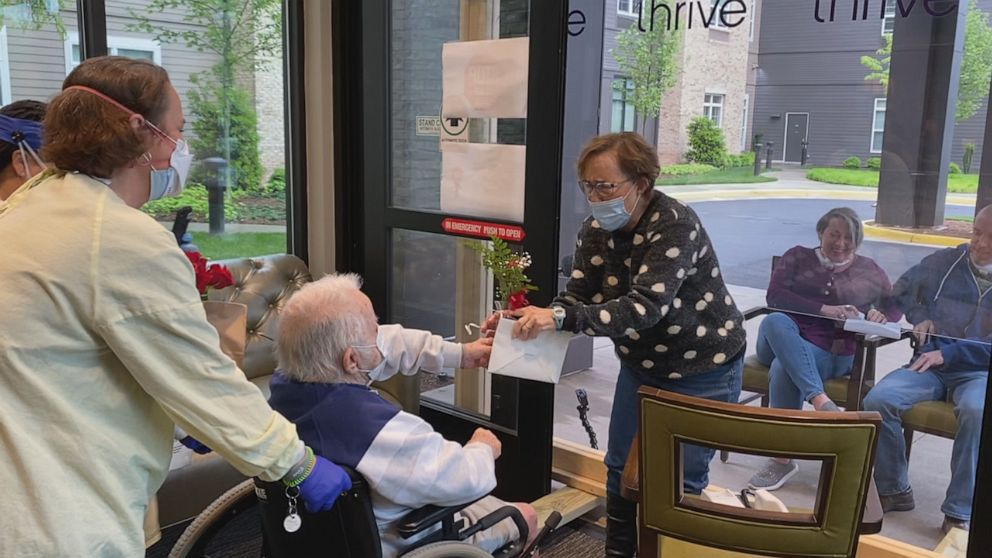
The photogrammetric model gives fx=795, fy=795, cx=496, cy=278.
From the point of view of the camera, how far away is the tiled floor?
2.87 m

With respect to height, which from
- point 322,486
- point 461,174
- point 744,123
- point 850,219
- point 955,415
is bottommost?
point 955,415

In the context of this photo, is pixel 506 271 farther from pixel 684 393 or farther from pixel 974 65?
pixel 974 65

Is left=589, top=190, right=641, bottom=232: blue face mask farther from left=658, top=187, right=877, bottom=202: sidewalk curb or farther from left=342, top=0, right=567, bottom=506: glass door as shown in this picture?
left=658, top=187, right=877, bottom=202: sidewalk curb

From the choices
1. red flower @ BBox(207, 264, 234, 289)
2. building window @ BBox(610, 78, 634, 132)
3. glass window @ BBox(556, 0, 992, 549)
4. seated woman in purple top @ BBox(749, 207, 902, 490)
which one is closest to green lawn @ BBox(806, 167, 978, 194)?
glass window @ BBox(556, 0, 992, 549)

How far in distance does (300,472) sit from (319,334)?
1.07 feet

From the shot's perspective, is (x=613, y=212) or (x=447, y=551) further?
(x=613, y=212)

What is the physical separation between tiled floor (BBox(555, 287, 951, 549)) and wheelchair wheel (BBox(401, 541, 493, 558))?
5.85ft

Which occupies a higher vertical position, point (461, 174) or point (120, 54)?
point (120, 54)

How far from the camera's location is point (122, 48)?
3.06 meters

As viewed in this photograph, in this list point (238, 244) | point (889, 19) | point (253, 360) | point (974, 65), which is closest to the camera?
point (974, 65)

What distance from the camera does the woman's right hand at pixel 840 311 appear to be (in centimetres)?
287

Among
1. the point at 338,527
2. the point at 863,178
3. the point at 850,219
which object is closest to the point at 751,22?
the point at 863,178

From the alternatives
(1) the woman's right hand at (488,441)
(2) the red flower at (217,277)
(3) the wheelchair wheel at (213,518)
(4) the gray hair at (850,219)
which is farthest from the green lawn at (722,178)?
(3) the wheelchair wheel at (213,518)

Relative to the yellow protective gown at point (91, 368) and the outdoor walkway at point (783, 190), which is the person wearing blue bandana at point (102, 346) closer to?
the yellow protective gown at point (91, 368)
